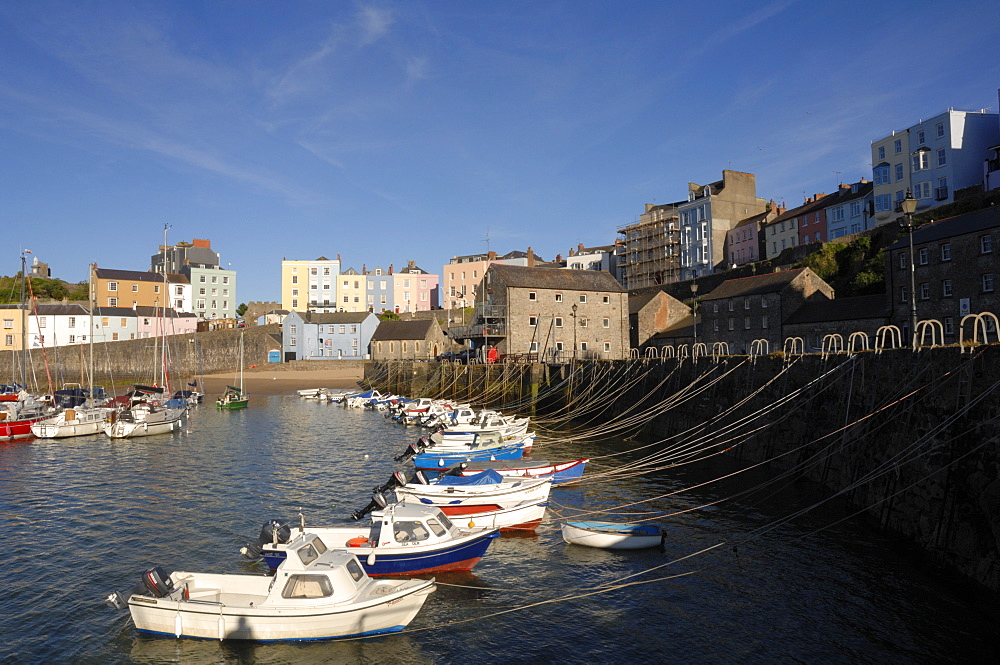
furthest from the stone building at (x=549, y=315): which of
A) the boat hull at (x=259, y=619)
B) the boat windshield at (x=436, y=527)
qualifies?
the boat hull at (x=259, y=619)

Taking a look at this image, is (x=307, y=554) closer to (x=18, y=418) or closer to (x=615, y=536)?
(x=615, y=536)

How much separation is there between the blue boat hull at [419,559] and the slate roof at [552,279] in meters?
51.3

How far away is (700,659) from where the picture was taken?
13.7 meters

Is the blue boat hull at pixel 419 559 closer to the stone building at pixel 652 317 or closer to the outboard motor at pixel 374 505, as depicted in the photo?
the outboard motor at pixel 374 505

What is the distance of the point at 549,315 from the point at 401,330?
36.1 meters

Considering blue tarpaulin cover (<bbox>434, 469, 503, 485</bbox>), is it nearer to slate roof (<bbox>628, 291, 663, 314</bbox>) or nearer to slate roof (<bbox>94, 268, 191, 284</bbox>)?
slate roof (<bbox>628, 291, 663, 314</bbox>)

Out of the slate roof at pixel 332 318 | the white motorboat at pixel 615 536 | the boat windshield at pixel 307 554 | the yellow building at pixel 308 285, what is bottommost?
the white motorboat at pixel 615 536

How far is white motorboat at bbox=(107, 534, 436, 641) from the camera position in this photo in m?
14.3

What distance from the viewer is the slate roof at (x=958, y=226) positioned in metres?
43.6

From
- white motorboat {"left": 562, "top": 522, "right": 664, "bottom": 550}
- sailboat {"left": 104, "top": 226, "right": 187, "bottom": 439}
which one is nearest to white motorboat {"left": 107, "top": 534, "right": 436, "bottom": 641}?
white motorboat {"left": 562, "top": 522, "right": 664, "bottom": 550}

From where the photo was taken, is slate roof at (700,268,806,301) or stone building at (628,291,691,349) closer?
slate roof at (700,268,806,301)

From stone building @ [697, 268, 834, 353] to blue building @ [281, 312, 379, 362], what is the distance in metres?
59.4

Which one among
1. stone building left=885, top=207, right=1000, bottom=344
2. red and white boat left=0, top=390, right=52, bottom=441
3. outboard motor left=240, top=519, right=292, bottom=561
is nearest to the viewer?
outboard motor left=240, top=519, right=292, bottom=561

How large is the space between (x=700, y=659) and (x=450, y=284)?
12592cm
